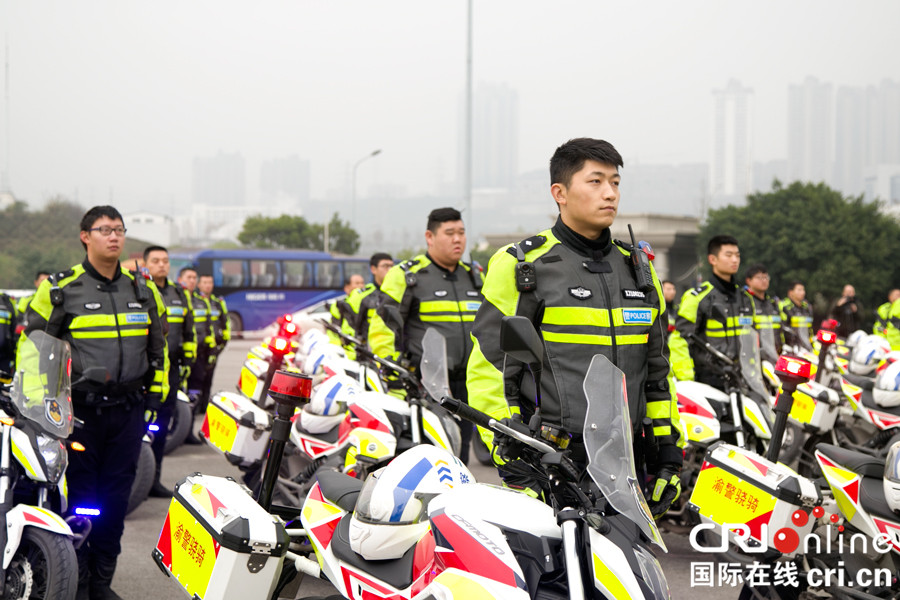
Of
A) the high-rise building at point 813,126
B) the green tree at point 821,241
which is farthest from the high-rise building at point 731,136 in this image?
the green tree at point 821,241

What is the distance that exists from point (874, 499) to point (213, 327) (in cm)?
811

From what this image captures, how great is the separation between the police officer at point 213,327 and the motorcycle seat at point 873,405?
256 inches

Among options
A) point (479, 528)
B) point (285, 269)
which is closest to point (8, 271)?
point (285, 269)

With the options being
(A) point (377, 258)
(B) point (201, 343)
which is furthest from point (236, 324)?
(B) point (201, 343)

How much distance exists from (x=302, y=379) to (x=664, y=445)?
128cm

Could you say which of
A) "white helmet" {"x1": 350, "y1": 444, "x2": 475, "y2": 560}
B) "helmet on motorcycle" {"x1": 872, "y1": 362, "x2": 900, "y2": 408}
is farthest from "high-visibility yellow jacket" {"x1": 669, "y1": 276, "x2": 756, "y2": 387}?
"white helmet" {"x1": 350, "y1": 444, "x2": 475, "y2": 560}

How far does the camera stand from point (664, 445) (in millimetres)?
2957

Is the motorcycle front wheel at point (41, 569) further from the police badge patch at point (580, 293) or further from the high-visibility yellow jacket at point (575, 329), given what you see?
the police badge patch at point (580, 293)

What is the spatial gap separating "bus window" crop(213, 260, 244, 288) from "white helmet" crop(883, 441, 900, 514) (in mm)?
27070

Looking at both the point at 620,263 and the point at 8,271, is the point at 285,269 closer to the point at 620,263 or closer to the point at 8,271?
the point at 8,271

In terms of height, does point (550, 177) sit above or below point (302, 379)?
above

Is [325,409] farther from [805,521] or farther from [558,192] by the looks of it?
[558,192]

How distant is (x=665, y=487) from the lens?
9.41 feet

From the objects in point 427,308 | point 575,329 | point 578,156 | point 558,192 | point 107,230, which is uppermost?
point 578,156
